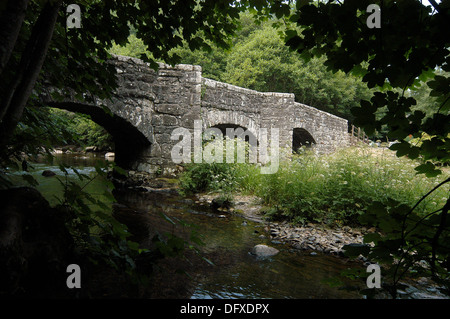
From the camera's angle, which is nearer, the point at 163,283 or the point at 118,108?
the point at 163,283

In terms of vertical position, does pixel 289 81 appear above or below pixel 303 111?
above

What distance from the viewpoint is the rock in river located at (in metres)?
3.39

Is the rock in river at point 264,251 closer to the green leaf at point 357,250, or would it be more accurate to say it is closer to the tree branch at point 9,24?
the green leaf at point 357,250

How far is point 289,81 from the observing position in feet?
66.9

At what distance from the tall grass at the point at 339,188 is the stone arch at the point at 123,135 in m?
3.72

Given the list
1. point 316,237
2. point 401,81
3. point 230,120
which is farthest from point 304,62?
point 230,120

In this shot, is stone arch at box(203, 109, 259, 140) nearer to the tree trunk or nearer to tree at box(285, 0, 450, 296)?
the tree trunk

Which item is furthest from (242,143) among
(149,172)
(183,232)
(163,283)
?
(163,283)

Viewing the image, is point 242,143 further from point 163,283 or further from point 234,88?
point 163,283

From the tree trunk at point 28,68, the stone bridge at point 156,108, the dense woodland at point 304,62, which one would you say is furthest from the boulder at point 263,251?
the stone bridge at point 156,108

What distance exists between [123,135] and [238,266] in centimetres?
645

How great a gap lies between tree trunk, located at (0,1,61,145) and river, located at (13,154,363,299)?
0.50 metres

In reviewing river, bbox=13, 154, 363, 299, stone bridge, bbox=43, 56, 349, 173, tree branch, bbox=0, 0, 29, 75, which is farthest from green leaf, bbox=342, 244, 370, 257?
stone bridge, bbox=43, 56, 349, 173

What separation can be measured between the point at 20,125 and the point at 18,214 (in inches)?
28.5
